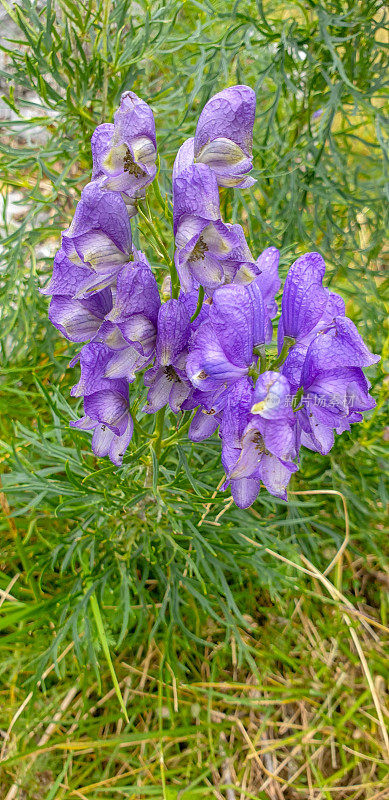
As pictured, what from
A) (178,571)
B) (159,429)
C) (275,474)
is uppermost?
(275,474)

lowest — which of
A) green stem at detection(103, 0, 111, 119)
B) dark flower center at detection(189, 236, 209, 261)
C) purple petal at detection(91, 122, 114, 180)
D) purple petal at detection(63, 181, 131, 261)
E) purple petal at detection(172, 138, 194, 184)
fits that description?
dark flower center at detection(189, 236, 209, 261)

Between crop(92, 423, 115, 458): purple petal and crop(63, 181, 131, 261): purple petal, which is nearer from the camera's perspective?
crop(63, 181, 131, 261): purple petal

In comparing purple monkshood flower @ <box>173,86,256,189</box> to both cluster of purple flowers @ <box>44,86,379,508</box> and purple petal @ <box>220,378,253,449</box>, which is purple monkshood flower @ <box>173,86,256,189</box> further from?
purple petal @ <box>220,378,253,449</box>

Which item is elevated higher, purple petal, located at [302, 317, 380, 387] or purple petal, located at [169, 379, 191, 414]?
purple petal, located at [302, 317, 380, 387]

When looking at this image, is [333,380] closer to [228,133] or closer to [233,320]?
[233,320]

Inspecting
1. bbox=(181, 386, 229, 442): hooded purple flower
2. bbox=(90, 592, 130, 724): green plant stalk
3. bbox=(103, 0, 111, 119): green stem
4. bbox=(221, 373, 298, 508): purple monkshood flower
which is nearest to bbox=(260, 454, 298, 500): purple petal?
bbox=(221, 373, 298, 508): purple monkshood flower

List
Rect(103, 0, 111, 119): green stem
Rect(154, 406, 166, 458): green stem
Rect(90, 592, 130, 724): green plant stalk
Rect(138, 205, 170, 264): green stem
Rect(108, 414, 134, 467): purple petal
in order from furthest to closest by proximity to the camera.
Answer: Rect(103, 0, 111, 119): green stem → Rect(90, 592, 130, 724): green plant stalk → Rect(154, 406, 166, 458): green stem → Rect(108, 414, 134, 467): purple petal → Rect(138, 205, 170, 264): green stem

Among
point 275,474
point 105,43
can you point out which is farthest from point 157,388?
point 105,43
